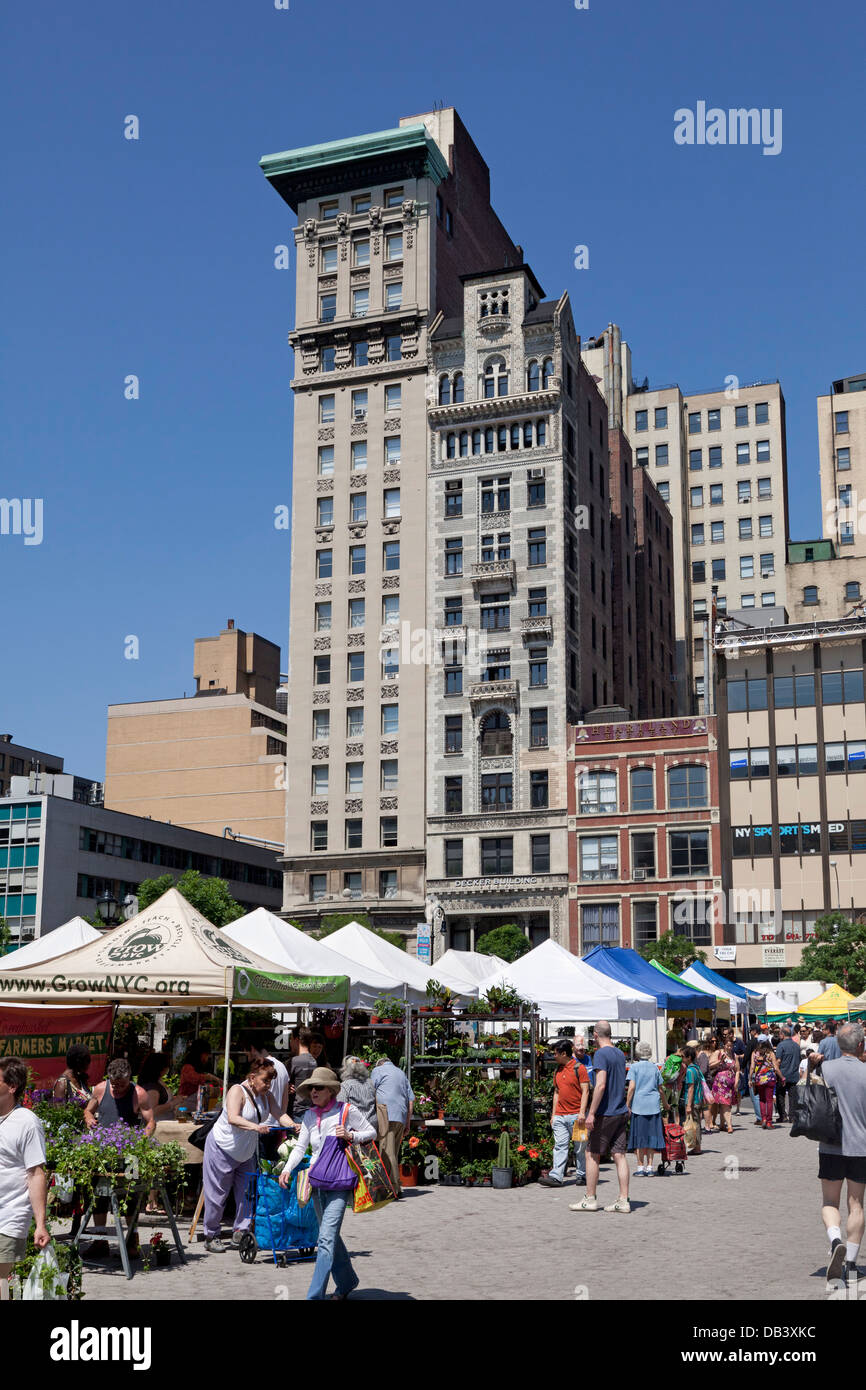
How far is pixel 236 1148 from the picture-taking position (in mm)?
13914

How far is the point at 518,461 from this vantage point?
8150cm

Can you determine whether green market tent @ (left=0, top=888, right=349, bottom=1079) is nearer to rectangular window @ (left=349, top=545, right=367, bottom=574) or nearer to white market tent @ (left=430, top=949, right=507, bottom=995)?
white market tent @ (left=430, top=949, right=507, bottom=995)

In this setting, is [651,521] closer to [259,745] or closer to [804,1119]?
[259,745]

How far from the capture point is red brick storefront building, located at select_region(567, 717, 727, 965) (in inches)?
2899

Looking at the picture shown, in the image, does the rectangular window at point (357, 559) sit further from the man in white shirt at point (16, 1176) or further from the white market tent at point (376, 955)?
the man in white shirt at point (16, 1176)

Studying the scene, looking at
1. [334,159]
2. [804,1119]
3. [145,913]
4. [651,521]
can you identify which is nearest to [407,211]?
[334,159]

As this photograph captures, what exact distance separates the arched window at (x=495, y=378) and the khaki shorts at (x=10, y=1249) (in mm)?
77131

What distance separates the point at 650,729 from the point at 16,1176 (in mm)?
69180

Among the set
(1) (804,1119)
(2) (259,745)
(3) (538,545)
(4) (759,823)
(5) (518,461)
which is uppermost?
(5) (518,461)

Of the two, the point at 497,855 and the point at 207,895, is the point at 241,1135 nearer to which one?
the point at 207,895

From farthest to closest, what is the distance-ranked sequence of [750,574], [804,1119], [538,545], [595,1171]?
[750,574], [538,545], [595,1171], [804,1119]

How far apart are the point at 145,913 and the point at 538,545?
63.3m

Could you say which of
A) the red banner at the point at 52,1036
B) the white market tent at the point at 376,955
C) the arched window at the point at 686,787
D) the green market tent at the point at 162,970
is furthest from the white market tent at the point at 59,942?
the arched window at the point at 686,787

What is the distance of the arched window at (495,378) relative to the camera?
3263 inches
